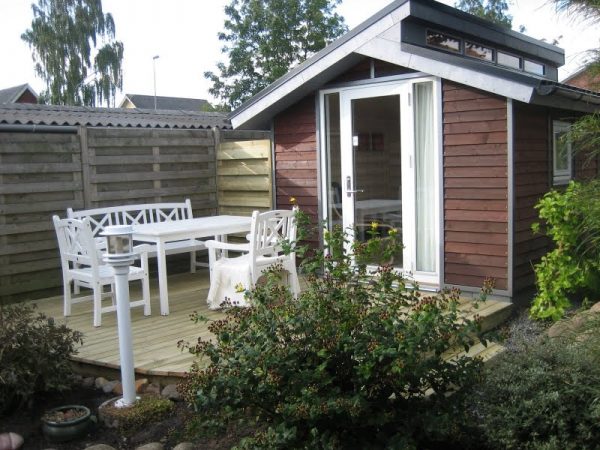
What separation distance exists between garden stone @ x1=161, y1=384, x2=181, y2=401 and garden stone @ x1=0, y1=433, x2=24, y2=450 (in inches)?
34.4

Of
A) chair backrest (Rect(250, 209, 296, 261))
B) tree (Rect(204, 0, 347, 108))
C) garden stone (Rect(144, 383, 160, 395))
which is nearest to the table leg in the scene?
chair backrest (Rect(250, 209, 296, 261))

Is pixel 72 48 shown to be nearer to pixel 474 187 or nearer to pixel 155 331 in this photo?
pixel 155 331

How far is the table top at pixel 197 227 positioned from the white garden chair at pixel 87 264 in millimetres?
A: 267

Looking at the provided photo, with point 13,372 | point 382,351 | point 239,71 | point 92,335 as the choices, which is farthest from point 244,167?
point 239,71

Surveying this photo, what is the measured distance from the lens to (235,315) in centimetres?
326

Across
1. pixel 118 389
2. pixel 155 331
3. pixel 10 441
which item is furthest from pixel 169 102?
pixel 10 441

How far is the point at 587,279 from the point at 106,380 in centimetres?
389

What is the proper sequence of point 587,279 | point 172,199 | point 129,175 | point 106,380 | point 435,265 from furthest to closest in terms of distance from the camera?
point 172,199
point 129,175
point 435,265
point 587,279
point 106,380

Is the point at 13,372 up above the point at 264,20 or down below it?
below

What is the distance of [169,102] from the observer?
38.1 metres

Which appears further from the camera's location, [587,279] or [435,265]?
[435,265]

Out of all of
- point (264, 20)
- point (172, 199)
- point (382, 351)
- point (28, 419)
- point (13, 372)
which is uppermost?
point (264, 20)

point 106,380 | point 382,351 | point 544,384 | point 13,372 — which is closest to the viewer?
point 382,351

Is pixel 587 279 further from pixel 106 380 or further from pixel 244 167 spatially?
pixel 244 167
